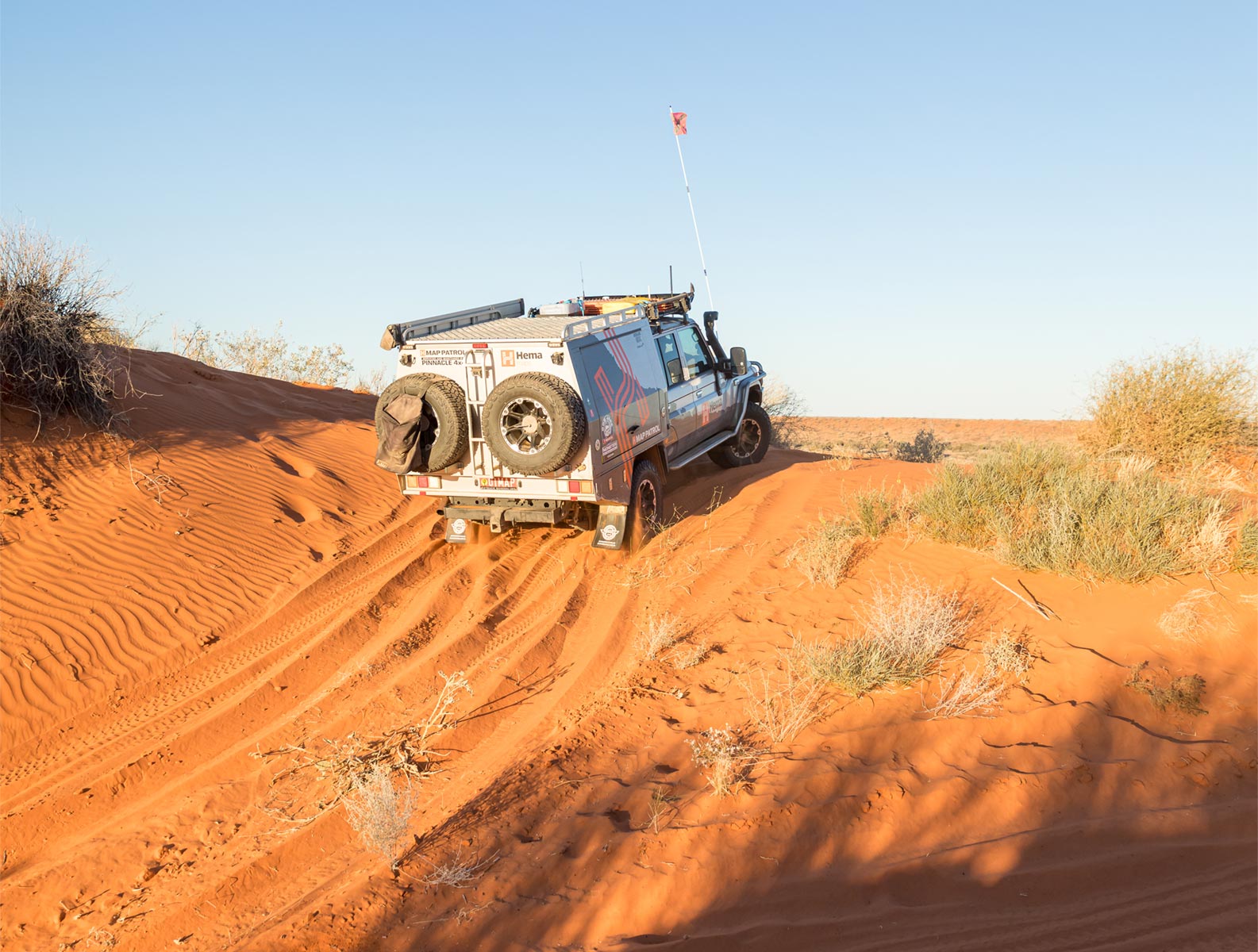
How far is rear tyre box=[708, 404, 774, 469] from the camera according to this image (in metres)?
13.4

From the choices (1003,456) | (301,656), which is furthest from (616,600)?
(1003,456)

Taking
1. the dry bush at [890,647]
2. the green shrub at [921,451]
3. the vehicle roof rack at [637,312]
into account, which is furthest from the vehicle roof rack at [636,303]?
the green shrub at [921,451]

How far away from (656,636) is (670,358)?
470 centimetres

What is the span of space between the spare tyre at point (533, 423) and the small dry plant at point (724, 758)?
10.9ft

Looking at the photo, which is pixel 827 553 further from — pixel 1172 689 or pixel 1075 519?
pixel 1172 689

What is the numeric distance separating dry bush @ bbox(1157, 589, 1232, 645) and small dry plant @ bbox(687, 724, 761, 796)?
3706 mm

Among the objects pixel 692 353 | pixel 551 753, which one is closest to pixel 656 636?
pixel 551 753

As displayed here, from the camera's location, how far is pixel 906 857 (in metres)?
5.04

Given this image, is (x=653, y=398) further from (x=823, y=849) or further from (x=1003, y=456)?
(x=823, y=849)

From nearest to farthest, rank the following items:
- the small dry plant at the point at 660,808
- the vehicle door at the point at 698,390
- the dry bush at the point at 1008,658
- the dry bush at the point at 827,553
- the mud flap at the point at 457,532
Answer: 1. the small dry plant at the point at 660,808
2. the dry bush at the point at 1008,658
3. the dry bush at the point at 827,553
4. the mud flap at the point at 457,532
5. the vehicle door at the point at 698,390

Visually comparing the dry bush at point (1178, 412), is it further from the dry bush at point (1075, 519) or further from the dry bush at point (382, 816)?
the dry bush at point (382, 816)

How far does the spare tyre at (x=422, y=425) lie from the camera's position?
29.4 ft

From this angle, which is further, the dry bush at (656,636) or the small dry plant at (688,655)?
the dry bush at (656,636)

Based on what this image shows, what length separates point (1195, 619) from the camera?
7.24 metres
